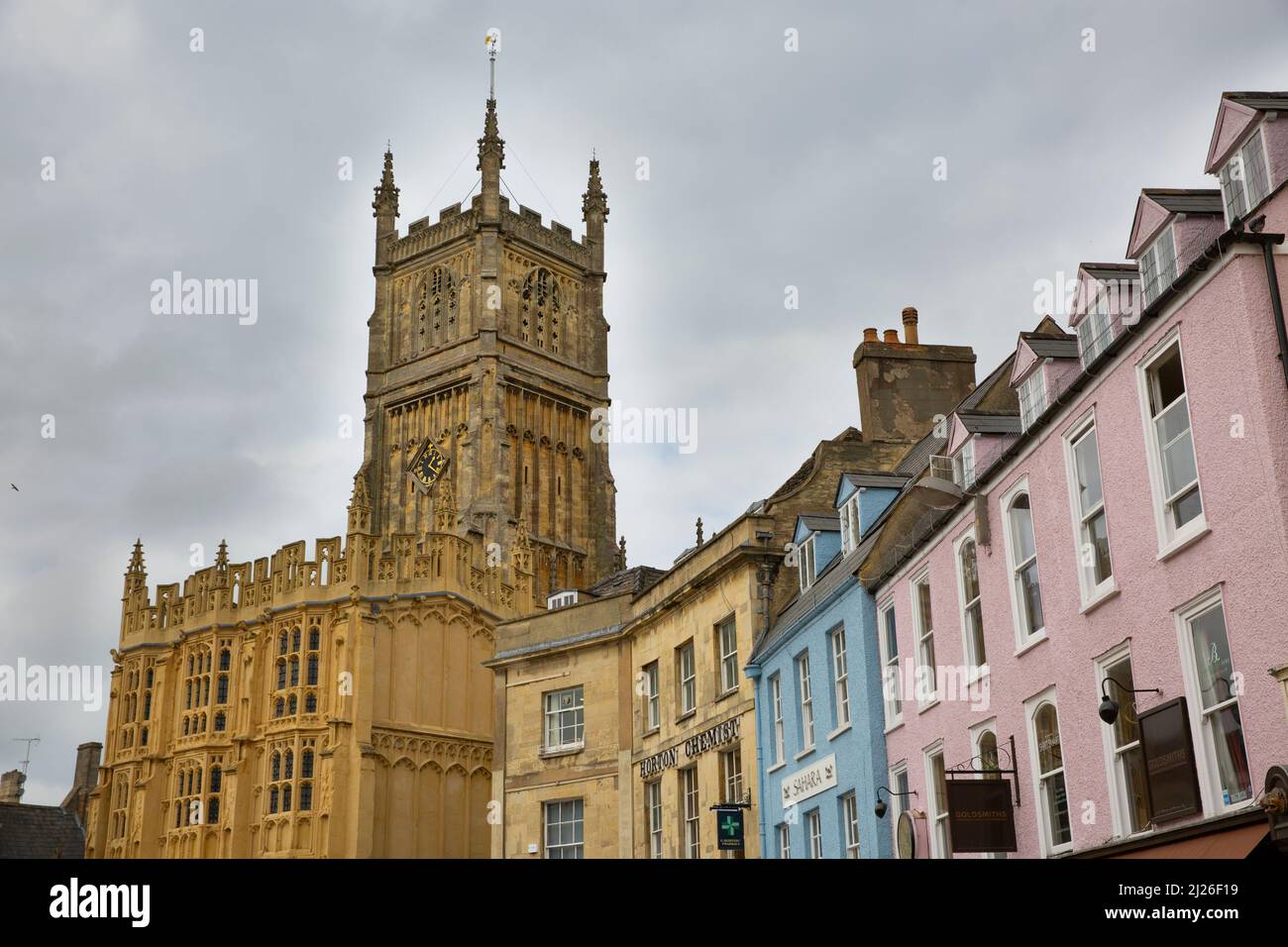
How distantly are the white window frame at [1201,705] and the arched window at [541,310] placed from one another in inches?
2812

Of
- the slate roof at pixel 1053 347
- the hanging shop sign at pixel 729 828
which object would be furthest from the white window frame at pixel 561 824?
the slate roof at pixel 1053 347

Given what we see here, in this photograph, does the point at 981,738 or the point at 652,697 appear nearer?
the point at 981,738

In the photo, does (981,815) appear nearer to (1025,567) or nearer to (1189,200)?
(1025,567)

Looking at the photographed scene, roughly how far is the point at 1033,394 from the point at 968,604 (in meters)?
3.04

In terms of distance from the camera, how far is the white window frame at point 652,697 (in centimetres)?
3203

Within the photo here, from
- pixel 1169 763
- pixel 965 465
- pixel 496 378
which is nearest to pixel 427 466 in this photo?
pixel 496 378

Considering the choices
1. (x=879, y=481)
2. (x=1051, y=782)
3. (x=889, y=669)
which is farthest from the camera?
(x=879, y=481)

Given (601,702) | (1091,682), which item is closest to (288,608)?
(601,702)

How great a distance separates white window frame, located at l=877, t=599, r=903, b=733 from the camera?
2250cm

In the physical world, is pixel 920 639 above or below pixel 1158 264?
below

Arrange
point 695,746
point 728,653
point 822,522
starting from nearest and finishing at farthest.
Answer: point 822,522 → point 728,653 → point 695,746

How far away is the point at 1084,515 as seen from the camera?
17094mm

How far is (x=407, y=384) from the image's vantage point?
279 ft

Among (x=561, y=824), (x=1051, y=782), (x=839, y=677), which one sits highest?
(x=839, y=677)
